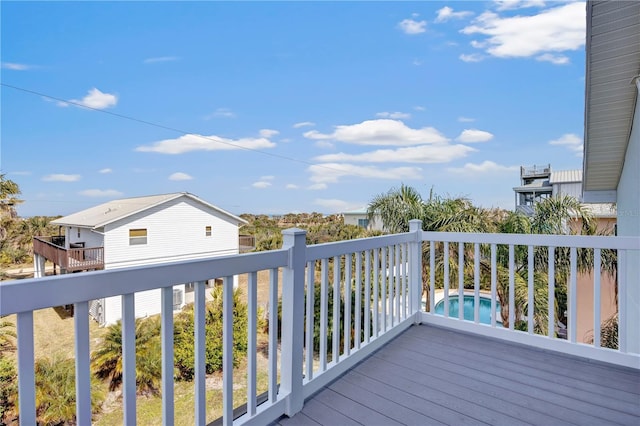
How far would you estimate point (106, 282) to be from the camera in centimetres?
109

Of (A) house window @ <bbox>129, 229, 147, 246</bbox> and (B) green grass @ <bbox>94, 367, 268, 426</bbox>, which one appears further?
(A) house window @ <bbox>129, 229, 147, 246</bbox>

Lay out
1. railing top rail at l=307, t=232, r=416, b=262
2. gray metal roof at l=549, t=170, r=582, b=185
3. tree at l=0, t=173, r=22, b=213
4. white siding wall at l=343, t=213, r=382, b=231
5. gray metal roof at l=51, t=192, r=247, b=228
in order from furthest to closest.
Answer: gray metal roof at l=549, t=170, r=582, b=185, white siding wall at l=343, t=213, r=382, b=231, gray metal roof at l=51, t=192, r=247, b=228, tree at l=0, t=173, r=22, b=213, railing top rail at l=307, t=232, r=416, b=262

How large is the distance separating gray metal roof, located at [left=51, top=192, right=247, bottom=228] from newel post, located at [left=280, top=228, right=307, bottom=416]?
11.1 ft

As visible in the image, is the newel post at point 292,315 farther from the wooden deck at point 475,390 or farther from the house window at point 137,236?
the house window at point 137,236

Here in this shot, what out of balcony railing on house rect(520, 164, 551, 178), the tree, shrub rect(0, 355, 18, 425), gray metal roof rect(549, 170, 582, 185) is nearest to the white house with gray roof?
the tree

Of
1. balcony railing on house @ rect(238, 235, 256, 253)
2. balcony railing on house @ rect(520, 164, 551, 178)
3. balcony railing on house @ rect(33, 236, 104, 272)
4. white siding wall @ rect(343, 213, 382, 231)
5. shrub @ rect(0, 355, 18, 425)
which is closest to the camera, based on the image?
shrub @ rect(0, 355, 18, 425)

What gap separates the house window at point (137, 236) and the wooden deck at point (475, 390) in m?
3.59

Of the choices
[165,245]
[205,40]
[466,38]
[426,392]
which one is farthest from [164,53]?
[426,392]

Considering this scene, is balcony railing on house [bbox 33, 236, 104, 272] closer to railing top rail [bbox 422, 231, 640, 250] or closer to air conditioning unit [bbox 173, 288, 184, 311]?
air conditioning unit [bbox 173, 288, 184, 311]

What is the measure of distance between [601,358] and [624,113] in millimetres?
3116

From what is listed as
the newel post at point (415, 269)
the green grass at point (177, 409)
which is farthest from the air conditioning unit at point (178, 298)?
the newel post at point (415, 269)

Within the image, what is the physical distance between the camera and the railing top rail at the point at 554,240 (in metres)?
2.36

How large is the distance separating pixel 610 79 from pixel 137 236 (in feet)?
19.7

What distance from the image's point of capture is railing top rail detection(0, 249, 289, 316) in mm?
918
